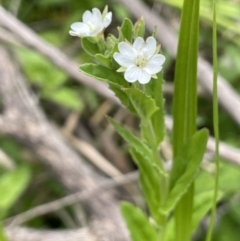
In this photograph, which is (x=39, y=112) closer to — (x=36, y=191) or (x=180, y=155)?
(x=36, y=191)

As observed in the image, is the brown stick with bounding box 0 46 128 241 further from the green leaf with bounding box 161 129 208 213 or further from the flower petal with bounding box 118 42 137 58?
the flower petal with bounding box 118 42 137 58

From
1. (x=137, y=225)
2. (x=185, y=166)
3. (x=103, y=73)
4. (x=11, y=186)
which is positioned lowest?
(x=11, y=186)

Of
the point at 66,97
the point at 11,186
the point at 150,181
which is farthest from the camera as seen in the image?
the point at 66,97

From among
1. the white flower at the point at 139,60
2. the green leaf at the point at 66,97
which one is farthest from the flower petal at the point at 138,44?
the green leaf at the point at 66,97

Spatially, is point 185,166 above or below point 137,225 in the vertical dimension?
above

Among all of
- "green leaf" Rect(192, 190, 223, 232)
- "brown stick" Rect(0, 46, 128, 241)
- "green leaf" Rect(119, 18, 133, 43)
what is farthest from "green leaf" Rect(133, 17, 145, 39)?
"brown stick" Rect(0, 46, 128, 241)

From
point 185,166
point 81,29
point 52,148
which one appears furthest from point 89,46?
point 52,148

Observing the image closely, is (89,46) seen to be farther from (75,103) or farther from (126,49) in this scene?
(75,103)
